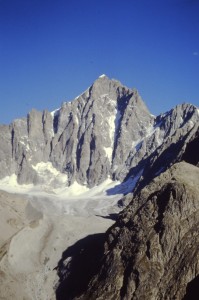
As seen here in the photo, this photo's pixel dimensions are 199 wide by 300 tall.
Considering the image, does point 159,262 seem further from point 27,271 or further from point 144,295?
point 27,271

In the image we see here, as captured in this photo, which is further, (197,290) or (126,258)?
(126,258)

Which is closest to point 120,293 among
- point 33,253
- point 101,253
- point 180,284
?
point 180,284

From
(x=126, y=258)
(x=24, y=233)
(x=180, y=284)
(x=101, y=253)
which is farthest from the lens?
(x=24, y=233)

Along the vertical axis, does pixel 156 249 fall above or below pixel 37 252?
below

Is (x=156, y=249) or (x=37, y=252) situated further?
(x=37, y=252)

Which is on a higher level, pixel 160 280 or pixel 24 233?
pixel 24 233

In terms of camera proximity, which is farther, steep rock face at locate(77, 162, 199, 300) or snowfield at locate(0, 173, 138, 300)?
snowfield at locate(0, 173, 138, 300)

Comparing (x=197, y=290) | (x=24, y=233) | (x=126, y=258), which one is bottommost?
(x=197, y=290)

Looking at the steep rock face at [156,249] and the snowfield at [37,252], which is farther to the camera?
the snowfield at [37,252]
